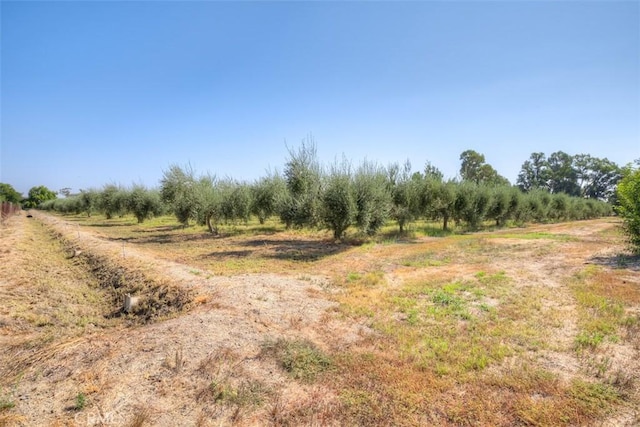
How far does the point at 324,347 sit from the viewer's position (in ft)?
17.8

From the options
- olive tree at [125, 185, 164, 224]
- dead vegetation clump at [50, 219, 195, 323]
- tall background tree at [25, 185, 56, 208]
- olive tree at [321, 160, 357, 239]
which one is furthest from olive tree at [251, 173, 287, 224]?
tall background tree at [25, 185, 56, 208]

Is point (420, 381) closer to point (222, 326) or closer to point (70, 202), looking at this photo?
point (222, 326)

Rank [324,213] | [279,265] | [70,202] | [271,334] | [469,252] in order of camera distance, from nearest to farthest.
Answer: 1. [271,334]
2. [279,265]
3. [469,252]
4. [324,213]
5. [70,202]

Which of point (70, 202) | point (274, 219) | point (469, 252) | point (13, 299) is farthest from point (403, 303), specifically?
point (70, 202)

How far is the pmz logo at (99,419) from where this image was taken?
11.9 feet

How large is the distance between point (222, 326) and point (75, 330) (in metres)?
3.64

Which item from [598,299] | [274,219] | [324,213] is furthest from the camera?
[274,219]

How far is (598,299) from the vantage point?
7340 mm

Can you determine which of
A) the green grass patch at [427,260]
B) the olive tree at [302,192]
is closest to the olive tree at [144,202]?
the olive tree at [302,192]

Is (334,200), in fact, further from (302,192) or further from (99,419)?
(99,419)

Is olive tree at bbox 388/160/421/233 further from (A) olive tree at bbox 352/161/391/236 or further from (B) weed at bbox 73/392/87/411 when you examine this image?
(B) weed at bbox 73/392/87/411

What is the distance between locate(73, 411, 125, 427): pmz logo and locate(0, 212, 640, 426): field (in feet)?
0.07

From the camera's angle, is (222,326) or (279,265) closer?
(222,326)

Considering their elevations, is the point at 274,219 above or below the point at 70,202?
below
